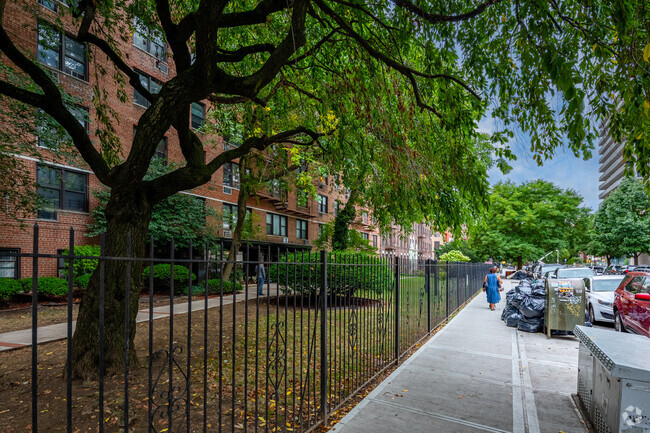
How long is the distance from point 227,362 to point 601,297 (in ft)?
36.3

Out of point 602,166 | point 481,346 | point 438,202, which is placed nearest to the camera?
point 438,202

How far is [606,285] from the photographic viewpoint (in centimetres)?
1170

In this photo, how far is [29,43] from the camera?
1454 centimetres

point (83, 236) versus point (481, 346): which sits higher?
point (83, 236)

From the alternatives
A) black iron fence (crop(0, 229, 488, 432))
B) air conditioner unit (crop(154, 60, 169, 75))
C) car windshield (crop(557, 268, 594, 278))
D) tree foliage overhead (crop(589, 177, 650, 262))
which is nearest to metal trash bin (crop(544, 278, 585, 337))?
black iron fence (crop(0, 229, 488, 432))

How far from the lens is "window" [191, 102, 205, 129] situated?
21.7 m

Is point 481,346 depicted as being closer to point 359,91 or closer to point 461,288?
point 359,91

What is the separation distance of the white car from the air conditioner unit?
22476 mm

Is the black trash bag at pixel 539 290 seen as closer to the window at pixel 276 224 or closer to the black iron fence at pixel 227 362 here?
the black iron fence at pixel 227 362

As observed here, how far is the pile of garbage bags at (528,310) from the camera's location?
987cm

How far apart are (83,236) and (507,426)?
58.9 ft

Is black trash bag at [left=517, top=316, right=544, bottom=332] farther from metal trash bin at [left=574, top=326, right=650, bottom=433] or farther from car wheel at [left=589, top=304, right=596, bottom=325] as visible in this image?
metal trash bin at [left=574, top=326, right=650, bottom=433]

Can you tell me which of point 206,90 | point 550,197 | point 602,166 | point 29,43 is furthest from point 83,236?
point 602,166

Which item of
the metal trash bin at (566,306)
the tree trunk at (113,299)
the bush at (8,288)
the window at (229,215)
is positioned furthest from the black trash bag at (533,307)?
the window at (229,215)
